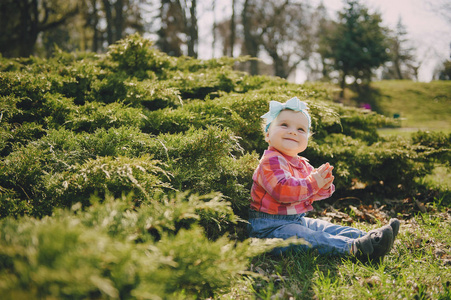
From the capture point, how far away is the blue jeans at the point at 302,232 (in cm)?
258

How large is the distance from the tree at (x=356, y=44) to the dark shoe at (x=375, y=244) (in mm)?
20498

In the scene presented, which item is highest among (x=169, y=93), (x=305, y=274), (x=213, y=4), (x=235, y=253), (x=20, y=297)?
(x=213, y=4)

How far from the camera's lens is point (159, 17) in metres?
24.9

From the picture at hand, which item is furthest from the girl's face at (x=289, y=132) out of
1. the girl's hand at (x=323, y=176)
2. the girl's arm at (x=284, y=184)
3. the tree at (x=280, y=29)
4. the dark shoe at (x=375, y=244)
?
the tree at (x=280, y=29)

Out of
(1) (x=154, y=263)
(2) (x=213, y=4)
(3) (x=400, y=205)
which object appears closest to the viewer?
(1) (x=154, y=263)

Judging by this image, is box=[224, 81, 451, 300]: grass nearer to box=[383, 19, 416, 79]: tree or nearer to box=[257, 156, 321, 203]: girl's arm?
box=[257, 156, 321, 203]: girl's arm

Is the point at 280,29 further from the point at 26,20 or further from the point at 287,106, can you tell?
the point at 287,106


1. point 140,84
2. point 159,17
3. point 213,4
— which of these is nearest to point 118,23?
point 213,4

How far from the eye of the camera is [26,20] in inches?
710

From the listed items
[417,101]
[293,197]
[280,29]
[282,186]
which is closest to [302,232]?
[293,197]

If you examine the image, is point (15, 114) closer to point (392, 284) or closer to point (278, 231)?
point (278, 231)

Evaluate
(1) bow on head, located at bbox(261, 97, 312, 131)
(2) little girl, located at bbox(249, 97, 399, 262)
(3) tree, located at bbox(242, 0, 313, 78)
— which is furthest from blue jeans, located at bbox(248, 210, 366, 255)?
(3) tree, located at bbox(242, 0, 313, 78)

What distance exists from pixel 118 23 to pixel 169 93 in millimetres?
14088

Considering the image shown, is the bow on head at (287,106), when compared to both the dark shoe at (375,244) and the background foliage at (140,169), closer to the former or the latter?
the background foliage at (140,169)
